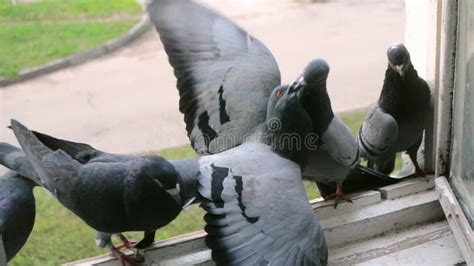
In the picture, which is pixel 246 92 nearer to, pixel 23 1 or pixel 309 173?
pixel 309 173

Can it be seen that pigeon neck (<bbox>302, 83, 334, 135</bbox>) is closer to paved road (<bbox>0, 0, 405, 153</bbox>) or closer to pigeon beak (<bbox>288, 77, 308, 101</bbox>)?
pigeon beak (<bbox>288, 77, 308, 101</bbox>)

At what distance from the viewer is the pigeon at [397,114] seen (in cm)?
134

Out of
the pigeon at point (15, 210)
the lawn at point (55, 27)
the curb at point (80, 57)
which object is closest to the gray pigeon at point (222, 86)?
the pigeon at point (15, 210)

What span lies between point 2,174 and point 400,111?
836mm

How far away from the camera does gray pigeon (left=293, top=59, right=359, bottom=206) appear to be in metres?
1.14

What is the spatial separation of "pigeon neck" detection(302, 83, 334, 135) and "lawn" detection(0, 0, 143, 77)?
1.13 metres

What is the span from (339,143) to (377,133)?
17 centimetres

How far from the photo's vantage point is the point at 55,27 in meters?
2.62

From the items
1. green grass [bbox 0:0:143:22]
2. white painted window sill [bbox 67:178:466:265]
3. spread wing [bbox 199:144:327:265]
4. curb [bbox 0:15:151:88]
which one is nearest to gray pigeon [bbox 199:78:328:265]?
spread wing [bbox 199:144:327:265]

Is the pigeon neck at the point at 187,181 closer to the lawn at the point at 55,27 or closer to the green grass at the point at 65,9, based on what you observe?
the lawn at the point at 55,27

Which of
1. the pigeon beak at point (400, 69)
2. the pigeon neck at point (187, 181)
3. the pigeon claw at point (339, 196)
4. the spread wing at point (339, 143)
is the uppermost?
the pigeon beak at point (400, 69)

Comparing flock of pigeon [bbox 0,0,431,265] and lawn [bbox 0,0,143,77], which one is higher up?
flock of pigeon [bbox 0,0,431,265]

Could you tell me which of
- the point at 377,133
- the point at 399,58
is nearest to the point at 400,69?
the point at 399,58

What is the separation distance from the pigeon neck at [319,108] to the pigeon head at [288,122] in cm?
4
